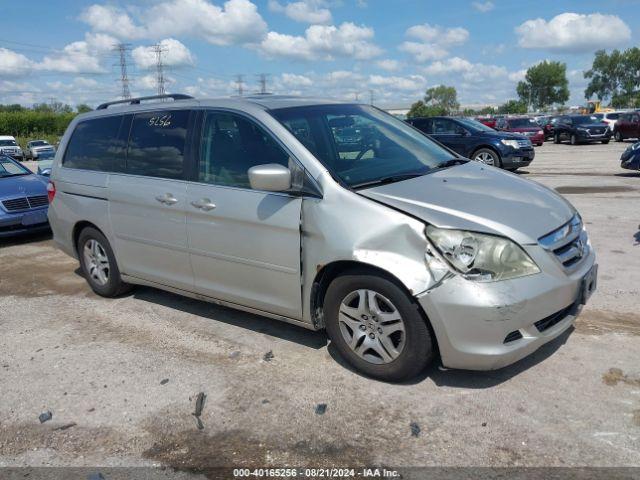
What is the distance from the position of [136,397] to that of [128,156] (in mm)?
2285

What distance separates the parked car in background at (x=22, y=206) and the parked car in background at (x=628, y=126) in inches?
1041

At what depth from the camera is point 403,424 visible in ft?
10.6

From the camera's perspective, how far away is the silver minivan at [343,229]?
130 inches

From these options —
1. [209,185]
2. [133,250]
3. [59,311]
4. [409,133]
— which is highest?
Answer: [409,133]

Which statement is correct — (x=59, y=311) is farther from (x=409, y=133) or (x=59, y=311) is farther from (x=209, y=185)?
(x=409, y=133)

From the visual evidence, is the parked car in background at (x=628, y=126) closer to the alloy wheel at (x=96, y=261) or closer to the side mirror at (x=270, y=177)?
the alloy wheel at (x=96, y=261)

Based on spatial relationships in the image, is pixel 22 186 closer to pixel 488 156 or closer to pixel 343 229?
pixel 343 229

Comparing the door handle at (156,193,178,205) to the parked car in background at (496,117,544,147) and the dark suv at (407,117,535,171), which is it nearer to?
the dark suv at (407,117,535,171)

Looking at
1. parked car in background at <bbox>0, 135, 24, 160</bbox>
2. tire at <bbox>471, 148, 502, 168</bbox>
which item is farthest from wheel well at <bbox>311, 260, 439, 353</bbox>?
parked car in background at <bbox>0, 135, 24, 160</bbox>

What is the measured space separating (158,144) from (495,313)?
3094mm

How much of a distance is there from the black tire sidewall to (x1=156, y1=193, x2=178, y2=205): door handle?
1.08 meters

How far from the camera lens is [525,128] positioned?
27875 millimetres

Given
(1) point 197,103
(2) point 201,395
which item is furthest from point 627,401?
(1) point 197,103

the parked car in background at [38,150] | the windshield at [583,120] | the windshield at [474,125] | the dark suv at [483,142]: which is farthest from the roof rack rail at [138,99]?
the parked car in background at [38,150]
